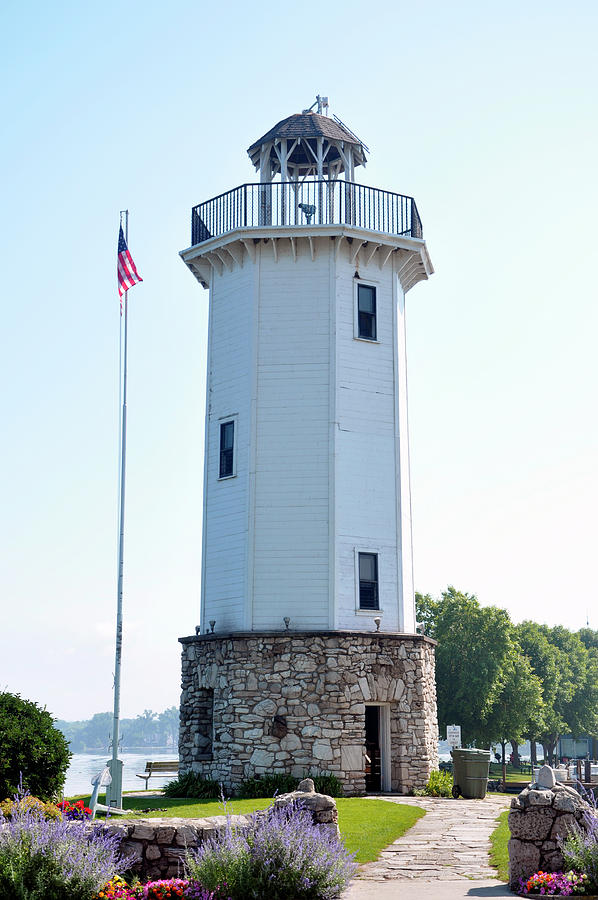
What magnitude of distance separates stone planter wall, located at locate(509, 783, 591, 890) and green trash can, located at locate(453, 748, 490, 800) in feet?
37.7

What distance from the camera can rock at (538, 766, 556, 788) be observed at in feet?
43.6

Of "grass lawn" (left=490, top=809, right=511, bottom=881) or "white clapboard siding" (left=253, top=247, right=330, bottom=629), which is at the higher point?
"white clapboard siding" (left=253, top=247, right=330, bottom=629)

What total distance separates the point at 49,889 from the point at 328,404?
55.3 feet

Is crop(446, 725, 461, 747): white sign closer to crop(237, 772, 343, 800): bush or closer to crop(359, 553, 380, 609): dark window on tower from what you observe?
crop(359, 553, 380, 609): dark window on tower

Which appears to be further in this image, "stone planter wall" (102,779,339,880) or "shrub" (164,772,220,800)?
"shrub" (164,772,220,800)

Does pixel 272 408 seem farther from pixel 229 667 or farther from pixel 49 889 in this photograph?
pixel 49 889

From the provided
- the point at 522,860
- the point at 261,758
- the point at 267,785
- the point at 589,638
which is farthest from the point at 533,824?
the point at 589,638

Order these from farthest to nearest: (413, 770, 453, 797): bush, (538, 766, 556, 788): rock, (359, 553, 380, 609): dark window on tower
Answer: (359, 553, 380, 609): dark window on tower < (413, 770, 453, 797): bush < (538, 766, 556, 788): rock

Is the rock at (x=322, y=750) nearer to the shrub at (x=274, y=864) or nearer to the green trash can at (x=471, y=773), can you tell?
the green trash can at (x=471, y=773)

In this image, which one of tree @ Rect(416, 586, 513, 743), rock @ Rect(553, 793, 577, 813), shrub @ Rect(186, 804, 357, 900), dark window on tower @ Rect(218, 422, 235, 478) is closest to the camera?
shrub @ Rect(186, 804, 357, 900)

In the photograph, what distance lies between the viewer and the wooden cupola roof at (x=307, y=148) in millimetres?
28594

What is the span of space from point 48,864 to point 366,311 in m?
19.3

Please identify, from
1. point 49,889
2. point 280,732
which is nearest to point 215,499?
point 280,732

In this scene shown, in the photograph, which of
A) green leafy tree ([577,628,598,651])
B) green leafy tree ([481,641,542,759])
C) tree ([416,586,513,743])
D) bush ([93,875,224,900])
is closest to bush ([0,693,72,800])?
bush ([93,875,224,900])
